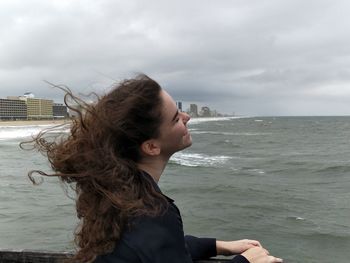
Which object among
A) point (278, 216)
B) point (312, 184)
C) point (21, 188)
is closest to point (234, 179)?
point (312, 184)

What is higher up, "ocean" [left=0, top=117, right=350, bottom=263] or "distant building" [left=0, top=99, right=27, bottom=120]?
"distant building" [left=0, top=99, right=27, bottom=120]

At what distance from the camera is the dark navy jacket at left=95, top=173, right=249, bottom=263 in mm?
1640

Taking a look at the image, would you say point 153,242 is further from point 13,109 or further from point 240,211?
point 13,109

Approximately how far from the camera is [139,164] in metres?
1.94

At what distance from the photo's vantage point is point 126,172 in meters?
1.83

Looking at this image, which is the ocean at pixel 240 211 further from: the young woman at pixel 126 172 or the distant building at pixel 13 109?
the distant building at pixel 13 109

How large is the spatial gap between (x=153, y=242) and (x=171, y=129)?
1.69 feet

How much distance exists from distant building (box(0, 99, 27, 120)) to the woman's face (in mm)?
152113

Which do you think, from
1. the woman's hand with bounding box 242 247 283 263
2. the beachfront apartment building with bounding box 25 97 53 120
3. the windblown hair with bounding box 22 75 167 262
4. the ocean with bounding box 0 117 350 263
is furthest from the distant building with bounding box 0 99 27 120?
the woman's hand with bounding box 242 247 283 263

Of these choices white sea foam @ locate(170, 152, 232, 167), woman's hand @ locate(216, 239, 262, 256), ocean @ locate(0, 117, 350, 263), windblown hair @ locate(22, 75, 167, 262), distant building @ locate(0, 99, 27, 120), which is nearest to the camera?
windblown hair @ locate(22, 75, 167, 262)

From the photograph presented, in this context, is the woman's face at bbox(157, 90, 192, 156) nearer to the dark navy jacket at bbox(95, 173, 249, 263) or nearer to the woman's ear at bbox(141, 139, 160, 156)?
the woman's ear at bbox(141, 139, 160, 156)

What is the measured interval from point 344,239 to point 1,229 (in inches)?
305

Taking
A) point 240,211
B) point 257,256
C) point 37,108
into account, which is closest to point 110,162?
point 257,256

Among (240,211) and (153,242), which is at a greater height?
(153,242)
